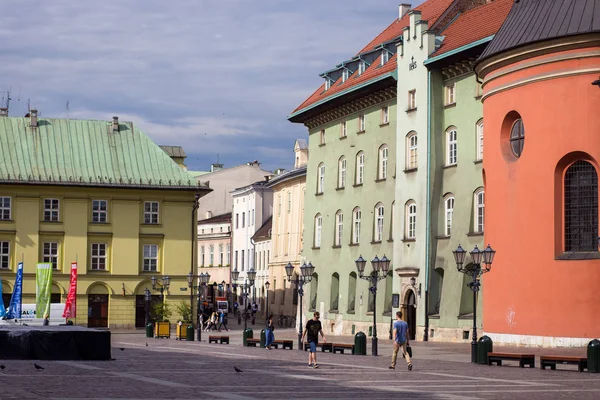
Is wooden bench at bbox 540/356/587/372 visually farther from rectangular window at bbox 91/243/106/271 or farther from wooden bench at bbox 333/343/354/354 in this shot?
rectangular window at bbox 91/243/106/271

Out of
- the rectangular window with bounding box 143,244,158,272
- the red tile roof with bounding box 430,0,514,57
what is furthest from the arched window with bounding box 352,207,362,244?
the rectangular window with bounding box 143,244,158,272

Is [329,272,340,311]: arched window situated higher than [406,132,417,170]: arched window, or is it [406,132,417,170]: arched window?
[406,132,417,170]: arched window

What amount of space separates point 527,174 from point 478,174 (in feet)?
27.6

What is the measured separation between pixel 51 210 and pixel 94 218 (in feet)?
9.18

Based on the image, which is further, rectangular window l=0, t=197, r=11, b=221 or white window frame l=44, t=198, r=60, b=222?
white window frame l=44, t=198, r=60, b=222

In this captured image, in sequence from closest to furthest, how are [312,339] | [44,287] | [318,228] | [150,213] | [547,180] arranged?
[312,339] → [547,180] → [44,287] → [318,228] → [150,213]

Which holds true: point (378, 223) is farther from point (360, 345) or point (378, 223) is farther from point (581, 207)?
point (360, 345)

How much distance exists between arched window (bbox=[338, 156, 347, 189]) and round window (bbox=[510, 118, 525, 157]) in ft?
75.2

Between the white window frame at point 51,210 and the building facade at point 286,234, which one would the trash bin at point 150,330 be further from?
the building facade at point 286,234

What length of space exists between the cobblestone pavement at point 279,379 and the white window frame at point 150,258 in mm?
38646

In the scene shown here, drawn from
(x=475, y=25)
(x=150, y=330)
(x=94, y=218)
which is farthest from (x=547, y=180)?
(x=94, y=218)

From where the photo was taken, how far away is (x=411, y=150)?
59.5 m

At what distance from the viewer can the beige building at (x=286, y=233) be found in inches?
3501

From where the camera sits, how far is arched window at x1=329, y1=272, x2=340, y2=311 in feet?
228
